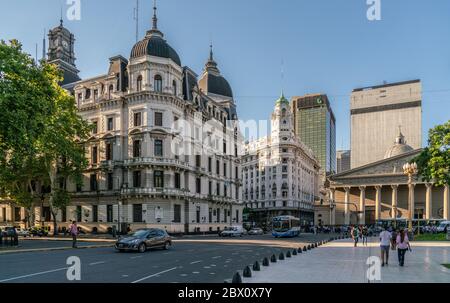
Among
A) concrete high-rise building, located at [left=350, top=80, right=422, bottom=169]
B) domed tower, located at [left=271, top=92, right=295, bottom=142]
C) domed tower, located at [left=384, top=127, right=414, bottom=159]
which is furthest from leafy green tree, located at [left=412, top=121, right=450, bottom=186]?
concrete high-rise building, located at [left=350, top=80, right=422, bottom=169]

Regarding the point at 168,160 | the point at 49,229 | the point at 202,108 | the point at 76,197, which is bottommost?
the point at 49,229

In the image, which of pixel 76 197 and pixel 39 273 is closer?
pixel 39 273

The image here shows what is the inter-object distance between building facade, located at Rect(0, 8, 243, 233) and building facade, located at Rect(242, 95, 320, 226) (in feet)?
189

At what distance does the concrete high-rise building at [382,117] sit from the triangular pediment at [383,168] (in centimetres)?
6413

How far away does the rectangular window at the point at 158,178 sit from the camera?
53.4m

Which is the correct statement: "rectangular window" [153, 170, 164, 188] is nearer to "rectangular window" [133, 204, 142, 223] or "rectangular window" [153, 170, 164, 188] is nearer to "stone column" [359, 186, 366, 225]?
"rectangular window" [133, 204, 142, 223]

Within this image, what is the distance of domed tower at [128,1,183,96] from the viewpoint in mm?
53500

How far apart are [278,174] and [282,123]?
14756 mm
